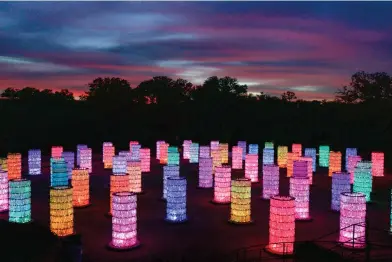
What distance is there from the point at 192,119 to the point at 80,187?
24.7m

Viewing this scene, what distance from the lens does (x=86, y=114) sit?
120 feet

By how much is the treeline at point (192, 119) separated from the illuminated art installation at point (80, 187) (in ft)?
56.7

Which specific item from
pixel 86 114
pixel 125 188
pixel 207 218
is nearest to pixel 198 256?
pixel 207 218

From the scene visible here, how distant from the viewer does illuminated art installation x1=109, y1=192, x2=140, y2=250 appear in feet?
34.6

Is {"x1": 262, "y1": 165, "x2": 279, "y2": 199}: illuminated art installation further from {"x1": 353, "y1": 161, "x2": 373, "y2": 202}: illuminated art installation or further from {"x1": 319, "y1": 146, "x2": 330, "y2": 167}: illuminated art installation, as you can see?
{"x1": 319, "y1": 146, "x2": 330, "y2": 167}: illuminated art installation

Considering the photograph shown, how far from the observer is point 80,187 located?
15031mm

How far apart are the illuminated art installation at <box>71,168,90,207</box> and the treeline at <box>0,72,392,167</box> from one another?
1728 centimetres

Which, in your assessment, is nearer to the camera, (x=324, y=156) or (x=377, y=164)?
(x=377, y=164)

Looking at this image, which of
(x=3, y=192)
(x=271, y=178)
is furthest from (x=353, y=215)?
(x=3, y=192)

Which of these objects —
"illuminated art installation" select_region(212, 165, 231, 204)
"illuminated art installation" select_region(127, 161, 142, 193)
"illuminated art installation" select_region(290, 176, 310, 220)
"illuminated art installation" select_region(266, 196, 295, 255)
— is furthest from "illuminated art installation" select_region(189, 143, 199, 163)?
"illuminated art installation" select_region(266, 196, 295, 255)

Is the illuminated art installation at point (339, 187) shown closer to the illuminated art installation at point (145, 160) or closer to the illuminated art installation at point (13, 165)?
the illuminated art installation at point (145, 160)

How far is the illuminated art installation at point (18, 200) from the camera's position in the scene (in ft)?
41.7

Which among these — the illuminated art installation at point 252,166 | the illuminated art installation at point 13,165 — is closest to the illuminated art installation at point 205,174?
the illuminated art installation at point 252,166

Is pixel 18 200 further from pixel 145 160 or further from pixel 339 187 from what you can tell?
pixel 145 160
